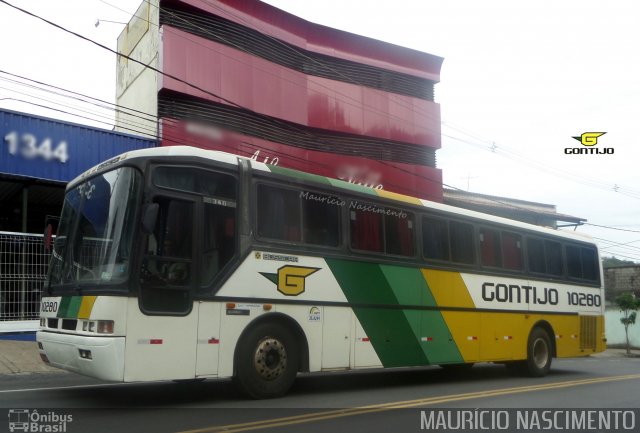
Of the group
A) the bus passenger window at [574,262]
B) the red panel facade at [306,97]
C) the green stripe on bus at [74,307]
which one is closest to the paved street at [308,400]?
the green stripe on bus at [74,307]

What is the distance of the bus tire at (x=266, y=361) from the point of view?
8227 millimetres

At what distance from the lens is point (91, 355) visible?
7156 millimetres

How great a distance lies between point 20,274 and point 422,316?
31.8 feet

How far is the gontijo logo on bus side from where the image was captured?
8.73m

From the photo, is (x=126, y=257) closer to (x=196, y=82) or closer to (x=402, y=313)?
(x=402, y=313)

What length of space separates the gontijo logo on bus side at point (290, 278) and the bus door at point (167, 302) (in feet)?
4.10

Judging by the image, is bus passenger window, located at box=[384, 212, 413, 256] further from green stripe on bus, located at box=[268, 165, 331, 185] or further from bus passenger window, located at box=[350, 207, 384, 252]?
green stripe on bus, located at box=[268, 165, 331, 185]

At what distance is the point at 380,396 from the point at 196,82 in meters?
14.1

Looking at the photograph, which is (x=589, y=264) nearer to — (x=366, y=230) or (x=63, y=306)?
(x=366, y=230)

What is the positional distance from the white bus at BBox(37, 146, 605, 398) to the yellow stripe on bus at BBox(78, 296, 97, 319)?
0.08 ft

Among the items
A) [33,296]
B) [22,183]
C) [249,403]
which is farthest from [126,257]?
[22,183]

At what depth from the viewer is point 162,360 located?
24.3ft

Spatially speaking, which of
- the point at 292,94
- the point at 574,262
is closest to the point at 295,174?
the point at 574,262

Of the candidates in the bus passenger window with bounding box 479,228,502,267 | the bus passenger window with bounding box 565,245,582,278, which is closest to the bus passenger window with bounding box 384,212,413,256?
the bus passenger window with bounding box 479,228,502,267
